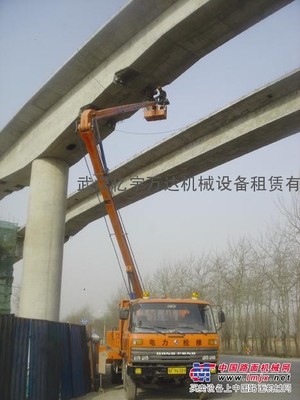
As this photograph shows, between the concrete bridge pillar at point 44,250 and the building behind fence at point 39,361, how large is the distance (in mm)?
3280

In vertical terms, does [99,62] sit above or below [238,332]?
above

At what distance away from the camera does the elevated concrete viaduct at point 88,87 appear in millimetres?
10781

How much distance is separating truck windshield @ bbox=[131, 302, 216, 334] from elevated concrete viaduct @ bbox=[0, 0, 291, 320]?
5.36 m

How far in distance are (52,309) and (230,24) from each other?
31.7 feet

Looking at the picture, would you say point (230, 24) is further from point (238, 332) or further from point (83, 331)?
point (238, 332)

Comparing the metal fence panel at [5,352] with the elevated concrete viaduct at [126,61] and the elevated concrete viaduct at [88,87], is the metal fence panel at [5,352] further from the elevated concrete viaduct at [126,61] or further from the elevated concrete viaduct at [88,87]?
the elevated concrete viaduct at [126,61]

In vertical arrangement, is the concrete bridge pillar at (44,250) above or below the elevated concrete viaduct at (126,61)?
below

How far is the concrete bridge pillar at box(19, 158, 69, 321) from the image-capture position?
13.7m

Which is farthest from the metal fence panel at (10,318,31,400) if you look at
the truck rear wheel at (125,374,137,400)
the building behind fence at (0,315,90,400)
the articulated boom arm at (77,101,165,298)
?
the articulated boom arm at (77,101,165,298)

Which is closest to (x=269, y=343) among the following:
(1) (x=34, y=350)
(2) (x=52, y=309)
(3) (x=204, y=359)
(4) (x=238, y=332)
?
(4) (x=238, y=332)

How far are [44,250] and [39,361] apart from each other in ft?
20.0

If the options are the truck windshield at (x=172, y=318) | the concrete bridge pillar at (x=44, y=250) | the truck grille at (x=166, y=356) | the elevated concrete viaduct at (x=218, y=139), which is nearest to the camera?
the truck grille at (x=166, y=356)

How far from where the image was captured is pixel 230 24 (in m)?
10.8

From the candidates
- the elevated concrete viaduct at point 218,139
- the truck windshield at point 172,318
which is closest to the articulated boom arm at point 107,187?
the truck windshield at point 172,318
